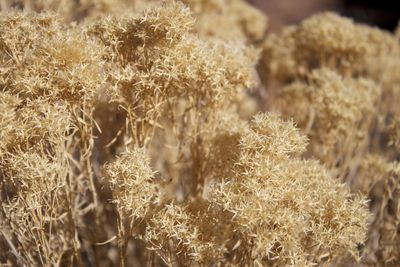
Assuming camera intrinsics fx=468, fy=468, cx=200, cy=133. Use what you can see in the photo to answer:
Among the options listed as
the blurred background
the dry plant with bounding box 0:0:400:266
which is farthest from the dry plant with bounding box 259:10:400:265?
the blurred background

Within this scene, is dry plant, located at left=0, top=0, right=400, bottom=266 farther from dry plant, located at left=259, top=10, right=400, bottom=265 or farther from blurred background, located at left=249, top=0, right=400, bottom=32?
blurred background, located at left=249, top=0, right=400, bottom=32

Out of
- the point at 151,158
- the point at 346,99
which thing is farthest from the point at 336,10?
the point at 151,158

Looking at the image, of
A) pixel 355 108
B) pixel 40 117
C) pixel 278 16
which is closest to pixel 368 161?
pixel 355 108

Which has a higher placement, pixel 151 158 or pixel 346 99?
pixel 346 99

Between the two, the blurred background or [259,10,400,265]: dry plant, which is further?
the blurred background

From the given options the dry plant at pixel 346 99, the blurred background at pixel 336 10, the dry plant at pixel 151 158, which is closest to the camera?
the dry plant at pixel 151 158

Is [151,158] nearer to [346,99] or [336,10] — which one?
[346,99]

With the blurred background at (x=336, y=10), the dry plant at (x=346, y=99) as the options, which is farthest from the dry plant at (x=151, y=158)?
the blurred background at (x=336, y=10)

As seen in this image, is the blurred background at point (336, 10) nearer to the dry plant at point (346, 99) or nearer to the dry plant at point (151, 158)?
the dry plant at point (346, 99)
